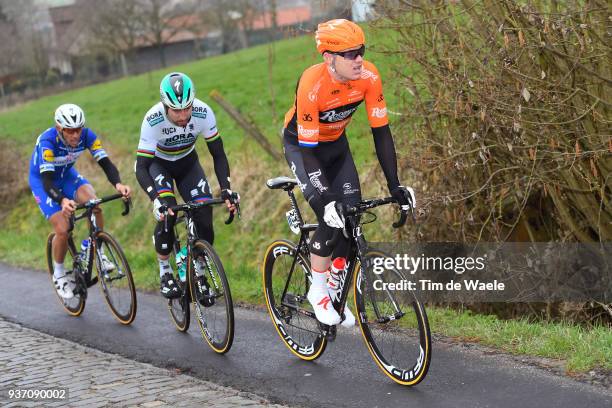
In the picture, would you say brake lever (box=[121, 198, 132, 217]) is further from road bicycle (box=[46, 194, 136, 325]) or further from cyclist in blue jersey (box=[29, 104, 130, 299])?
cyclist in blue jersey (box=[29, 104, 130, 299])

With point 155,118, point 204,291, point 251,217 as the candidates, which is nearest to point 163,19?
point 251,217

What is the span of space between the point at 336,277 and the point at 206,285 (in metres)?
1.74

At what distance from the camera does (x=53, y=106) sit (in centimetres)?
4088

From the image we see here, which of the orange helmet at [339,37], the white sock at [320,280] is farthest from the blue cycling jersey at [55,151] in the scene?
the orange helmet at [339,37]

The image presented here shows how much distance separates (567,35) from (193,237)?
3744 mm

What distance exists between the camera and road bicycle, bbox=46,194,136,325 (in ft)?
28.7

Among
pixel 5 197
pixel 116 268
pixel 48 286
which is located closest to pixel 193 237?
pixel 116 268

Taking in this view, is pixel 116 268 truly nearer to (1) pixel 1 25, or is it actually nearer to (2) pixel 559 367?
(2) pixel 559 367

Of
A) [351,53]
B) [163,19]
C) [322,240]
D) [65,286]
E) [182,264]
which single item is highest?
[163,19]

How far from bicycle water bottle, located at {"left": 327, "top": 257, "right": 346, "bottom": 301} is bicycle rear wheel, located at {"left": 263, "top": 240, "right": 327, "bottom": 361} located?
336mm

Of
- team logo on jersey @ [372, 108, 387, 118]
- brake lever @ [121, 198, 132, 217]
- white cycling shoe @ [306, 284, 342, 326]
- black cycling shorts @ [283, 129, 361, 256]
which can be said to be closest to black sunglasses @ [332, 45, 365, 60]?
team logo on jersey @ [372, 108, 387, 118]

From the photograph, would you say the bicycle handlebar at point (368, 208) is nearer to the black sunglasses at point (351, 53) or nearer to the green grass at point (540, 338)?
the black sunglasses at point (351, 53)

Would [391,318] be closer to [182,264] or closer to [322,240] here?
[322,240]

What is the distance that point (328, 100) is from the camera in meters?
6.12
